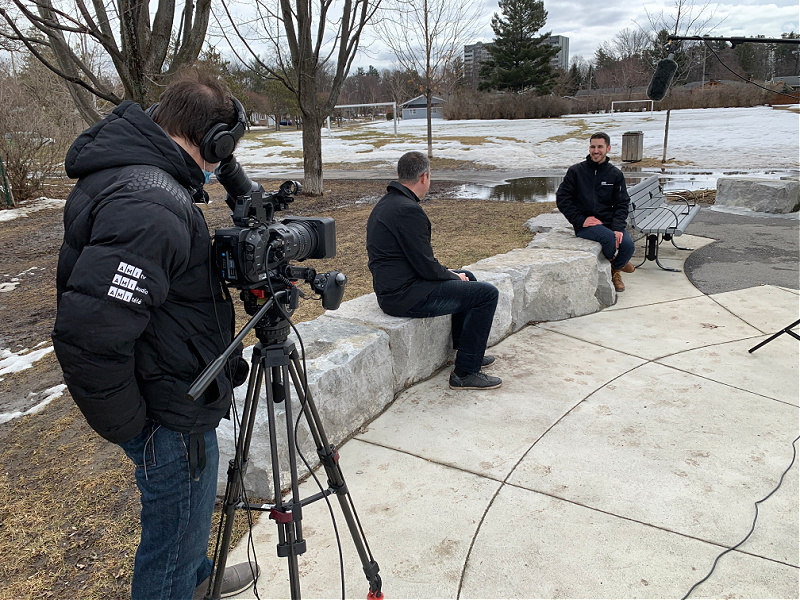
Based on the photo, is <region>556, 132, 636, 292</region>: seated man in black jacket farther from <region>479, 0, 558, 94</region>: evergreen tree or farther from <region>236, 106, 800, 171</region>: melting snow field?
<region>479, 0, 558, 94</region>: evergreen tree

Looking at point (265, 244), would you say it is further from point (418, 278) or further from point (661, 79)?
point (661, 79)

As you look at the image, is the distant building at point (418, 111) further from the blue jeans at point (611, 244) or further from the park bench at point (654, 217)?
the blue jeans at point (611, 244)

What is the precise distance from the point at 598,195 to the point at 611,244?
64 cm

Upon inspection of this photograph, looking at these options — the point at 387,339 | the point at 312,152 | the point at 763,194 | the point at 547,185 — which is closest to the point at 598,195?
the point at 387,339

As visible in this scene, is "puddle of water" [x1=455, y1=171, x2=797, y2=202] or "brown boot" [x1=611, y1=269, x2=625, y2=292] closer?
"brown boot" [x1=611, y1=269, x2=625, y2=292]

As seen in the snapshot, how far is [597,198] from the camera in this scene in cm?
598

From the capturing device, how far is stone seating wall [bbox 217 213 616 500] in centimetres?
283

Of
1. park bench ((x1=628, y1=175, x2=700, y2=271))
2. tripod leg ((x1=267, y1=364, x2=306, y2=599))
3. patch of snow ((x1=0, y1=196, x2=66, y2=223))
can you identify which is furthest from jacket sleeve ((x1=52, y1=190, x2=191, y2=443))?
patch of snow ((x1=0, y1=196, x2=66, y2=223))

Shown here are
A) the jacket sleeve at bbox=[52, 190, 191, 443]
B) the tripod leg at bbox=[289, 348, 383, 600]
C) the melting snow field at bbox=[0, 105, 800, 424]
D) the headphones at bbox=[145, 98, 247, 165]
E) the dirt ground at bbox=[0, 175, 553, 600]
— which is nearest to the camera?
the jacket sleeve at bbox=[52, 190, 191, 443]

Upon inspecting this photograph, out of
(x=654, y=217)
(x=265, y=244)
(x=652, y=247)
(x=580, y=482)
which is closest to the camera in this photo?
(x=265, y=244)

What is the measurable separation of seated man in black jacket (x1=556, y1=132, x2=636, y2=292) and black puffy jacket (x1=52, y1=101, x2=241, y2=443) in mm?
4891

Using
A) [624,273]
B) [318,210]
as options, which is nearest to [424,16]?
[318,210]

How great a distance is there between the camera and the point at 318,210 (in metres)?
10.9

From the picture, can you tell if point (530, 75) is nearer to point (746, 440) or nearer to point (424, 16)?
point (424, 16)
